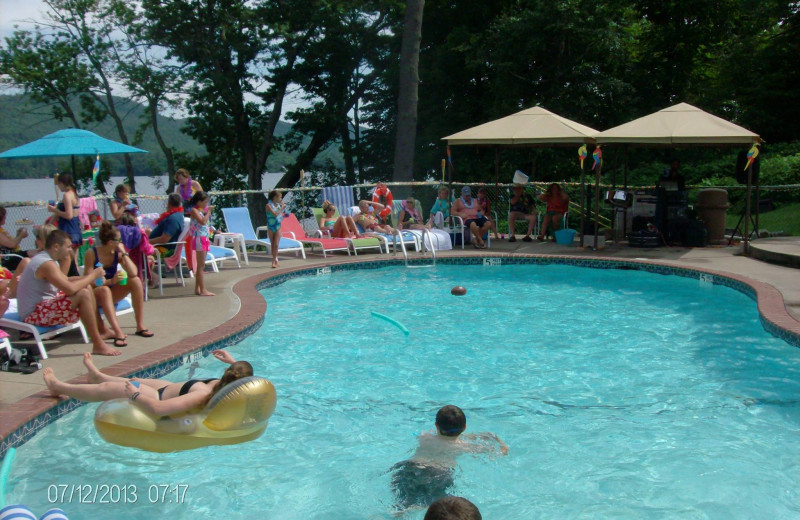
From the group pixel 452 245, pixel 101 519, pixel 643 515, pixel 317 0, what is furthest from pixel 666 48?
pixel 101 519

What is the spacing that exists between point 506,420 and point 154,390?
2.60 metres

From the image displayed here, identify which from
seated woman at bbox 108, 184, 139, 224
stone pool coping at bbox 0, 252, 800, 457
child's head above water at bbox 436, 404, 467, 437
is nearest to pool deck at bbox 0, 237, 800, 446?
→ stone pool coping at bbox 0, 252, 800, 457

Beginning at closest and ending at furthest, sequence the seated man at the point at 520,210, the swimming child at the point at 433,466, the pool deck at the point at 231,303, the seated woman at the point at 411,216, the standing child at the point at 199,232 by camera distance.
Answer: the swimming child at the point at 433,466
the pool deck at the point at 231,303
the standing child at the point at 199,232
the seated woman at the point at 411,216
the seated man at the point at 520,210

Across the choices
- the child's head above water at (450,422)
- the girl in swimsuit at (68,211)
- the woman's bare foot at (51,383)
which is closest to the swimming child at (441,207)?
the girl in swimsuit at (68,211)

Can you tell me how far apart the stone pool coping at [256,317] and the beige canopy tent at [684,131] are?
2175 millimetres

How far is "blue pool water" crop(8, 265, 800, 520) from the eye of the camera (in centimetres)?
417

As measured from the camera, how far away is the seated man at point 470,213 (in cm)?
1354

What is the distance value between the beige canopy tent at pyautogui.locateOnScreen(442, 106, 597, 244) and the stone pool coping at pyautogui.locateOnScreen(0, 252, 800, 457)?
7.22 ft

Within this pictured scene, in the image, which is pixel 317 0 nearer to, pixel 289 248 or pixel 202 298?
pixel 289 248

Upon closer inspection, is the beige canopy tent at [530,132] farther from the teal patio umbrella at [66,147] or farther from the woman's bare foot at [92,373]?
the woman's bare foot at [92,373]

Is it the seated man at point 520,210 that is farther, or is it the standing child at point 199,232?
the seated man at point 520,210

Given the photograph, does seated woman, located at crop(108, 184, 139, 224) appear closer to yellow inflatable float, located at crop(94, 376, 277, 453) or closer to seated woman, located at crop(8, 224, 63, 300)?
seated woman, located at crop(8, 224, 63, 300)

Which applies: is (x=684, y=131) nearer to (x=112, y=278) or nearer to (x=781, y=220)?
(x=781, y=220)

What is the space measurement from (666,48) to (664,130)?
1151 cm
